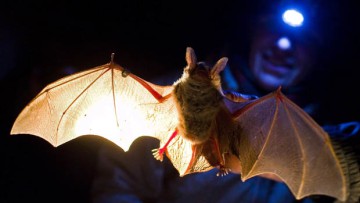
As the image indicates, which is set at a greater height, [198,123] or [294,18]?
[294,18]

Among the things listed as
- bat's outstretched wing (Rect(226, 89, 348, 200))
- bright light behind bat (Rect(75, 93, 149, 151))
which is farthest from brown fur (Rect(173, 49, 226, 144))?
bright light behind bat (Rect(75, 93, 149, 151))

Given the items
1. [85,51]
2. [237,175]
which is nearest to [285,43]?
[237,175]

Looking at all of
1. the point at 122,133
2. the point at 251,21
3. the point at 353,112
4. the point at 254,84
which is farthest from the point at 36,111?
the point at 353,112

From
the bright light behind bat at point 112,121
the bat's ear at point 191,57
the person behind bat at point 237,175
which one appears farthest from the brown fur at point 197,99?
the person behind bat at point 237,175

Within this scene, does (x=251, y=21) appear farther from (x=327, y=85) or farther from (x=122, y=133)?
(x=122, y=133)

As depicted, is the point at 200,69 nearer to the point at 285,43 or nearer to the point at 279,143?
the point at 279,143

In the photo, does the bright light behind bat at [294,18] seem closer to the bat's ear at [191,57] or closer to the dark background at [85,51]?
the dark background at [85,51]

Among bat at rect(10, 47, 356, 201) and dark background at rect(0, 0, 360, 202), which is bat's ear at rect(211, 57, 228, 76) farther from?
dark background at rect(0, 0, 360, 202)
